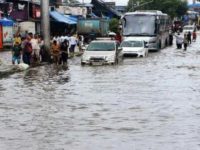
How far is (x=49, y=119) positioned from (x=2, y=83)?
9.59 meters

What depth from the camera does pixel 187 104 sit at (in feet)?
56.2

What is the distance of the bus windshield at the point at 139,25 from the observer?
49.8 m

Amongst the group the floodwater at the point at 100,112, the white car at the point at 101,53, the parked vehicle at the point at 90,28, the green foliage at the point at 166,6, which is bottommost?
the floodwater at the point at 100,112

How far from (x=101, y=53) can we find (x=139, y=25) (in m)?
16.9

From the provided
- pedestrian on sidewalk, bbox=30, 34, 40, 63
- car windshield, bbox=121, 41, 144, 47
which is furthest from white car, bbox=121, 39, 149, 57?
pedestrian on sidewalk, bbox=30, 34, 40, 63

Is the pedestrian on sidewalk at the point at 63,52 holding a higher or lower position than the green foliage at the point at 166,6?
lower

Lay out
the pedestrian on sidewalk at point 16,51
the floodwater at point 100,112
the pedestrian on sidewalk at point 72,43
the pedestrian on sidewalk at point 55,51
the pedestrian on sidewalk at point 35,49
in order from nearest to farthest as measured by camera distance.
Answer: the floodwater at point 100,112 → the pedestrian on sidewalk at point 16,51 → the pedestrian on sidewalk at point 35,49 → the pedestrian on sidewalk at point 55,51 → the pedestrian on sidewalk at point 72,43

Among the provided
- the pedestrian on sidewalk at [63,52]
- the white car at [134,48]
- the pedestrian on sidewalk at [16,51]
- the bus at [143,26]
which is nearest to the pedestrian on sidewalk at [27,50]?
the pedestrian on sidewalk at [16,51]

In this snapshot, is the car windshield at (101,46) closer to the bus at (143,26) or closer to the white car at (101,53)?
the white car at (101,53)

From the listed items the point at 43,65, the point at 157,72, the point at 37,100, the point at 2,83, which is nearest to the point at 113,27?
the point at 43,65

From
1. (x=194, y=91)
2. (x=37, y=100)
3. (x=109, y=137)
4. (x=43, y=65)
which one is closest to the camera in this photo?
(x=109, y=137)

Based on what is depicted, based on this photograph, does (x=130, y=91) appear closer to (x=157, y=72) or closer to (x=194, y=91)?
(x=194, y=91)

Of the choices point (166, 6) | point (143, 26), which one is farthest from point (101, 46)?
point (166, 6)

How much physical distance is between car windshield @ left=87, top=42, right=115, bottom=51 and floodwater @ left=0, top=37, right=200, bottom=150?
25.4 feet
